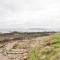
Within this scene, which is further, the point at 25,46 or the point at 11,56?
A: the point at 25,46

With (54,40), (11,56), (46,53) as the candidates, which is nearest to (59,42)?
(54,40)

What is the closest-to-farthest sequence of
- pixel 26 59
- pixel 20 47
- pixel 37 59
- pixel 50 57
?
pixel 50 57
pixel 37 59
pixel 26 59
pixel 20 47

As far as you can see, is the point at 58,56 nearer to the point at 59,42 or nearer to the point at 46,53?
the point at 46,53

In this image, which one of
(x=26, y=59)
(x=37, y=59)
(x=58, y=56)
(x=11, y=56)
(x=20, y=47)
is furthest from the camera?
(x=20, y=47)

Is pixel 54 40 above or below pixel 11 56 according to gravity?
above

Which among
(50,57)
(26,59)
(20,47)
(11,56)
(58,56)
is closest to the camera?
(58,56)

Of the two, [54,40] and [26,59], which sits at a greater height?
[54,40]

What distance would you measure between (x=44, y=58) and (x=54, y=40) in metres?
2.90

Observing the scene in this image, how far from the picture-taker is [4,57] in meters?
12.6

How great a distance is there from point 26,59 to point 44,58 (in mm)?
1964

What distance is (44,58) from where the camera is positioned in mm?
9961

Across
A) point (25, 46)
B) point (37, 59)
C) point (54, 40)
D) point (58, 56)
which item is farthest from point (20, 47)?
point (58, 56)

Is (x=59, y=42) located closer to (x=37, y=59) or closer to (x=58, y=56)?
(x=37, y=59)

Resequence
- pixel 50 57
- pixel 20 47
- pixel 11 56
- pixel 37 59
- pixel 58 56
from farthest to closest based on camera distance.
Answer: pixel 20 47 → pixel 11 56 → pixel 37 59 → pixel 50 57 → pixel 58 56
